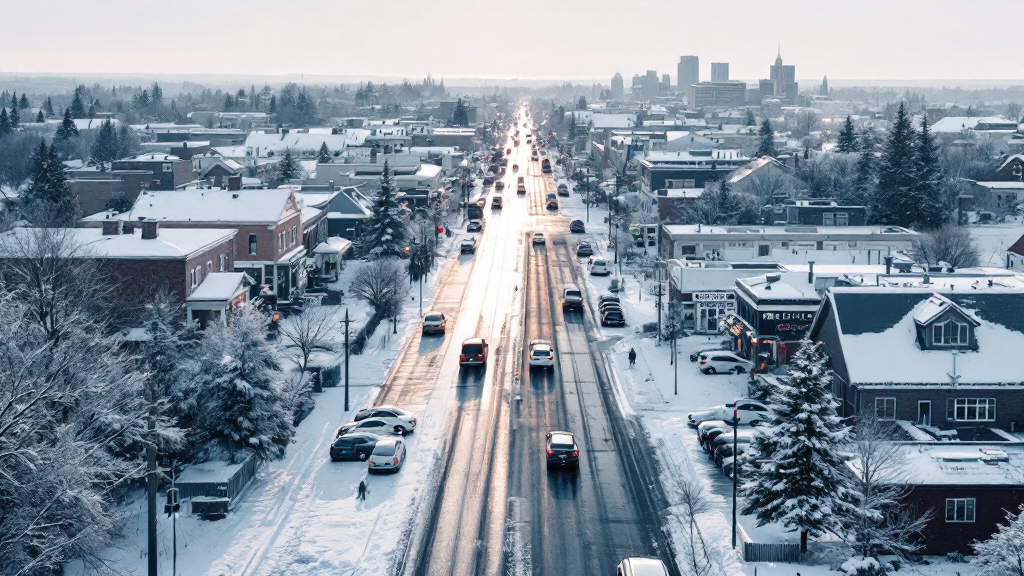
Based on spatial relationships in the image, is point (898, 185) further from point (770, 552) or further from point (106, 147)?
point (106, 147)

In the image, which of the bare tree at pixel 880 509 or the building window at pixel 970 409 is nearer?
the bare tree at pixel 880 509

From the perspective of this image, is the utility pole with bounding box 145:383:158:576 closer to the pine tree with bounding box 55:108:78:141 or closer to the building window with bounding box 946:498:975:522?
the building window with bounding box 946:498:975:522

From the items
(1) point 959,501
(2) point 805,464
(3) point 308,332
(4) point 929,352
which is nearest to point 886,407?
(4) point 929,352

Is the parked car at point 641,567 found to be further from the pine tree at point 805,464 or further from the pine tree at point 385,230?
the pine tree at point 385,230

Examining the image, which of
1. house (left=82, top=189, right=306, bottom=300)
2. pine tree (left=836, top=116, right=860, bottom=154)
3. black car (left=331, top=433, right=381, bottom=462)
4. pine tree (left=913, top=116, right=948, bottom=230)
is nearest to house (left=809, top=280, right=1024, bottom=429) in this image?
black car (left=331, top=433, right=381, bottom=462)

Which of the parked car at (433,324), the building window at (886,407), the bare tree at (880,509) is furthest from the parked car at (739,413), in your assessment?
the parked car at (433,324)

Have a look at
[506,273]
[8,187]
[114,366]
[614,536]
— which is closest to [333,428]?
[114,366]
